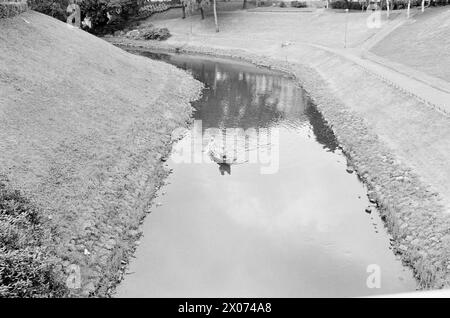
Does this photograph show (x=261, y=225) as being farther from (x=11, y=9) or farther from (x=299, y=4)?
(x=299, y=4)

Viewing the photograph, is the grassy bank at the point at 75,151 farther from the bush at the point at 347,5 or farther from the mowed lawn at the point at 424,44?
the bush at the point at 347,5

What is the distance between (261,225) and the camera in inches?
926

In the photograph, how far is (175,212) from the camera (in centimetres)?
2505

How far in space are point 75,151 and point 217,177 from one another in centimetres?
924

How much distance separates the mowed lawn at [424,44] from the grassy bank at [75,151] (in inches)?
1062

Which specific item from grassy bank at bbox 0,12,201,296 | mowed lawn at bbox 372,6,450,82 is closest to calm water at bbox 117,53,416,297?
grassy bank at bbox 0,12,201,296

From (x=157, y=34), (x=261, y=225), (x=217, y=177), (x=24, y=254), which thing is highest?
(x=157, y=34)

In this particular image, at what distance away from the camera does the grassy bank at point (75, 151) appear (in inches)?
738

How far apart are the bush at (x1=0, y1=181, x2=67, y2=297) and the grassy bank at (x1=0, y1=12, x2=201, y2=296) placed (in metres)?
0.05

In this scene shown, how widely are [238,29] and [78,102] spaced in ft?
204

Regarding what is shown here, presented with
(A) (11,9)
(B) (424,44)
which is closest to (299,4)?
(B) (424,44)

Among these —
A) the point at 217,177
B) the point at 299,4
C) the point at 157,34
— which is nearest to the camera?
the point at 217,177

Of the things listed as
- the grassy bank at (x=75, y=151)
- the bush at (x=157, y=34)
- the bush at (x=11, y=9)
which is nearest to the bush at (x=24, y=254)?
the grassy bank at (x=75, y=151)
